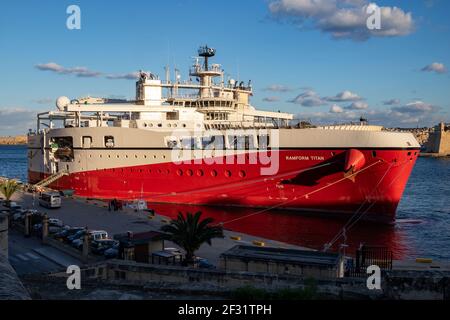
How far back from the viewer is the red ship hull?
2805 cm

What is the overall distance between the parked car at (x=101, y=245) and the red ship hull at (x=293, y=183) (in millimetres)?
12589

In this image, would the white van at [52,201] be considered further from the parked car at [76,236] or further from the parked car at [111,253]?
the parked car at [111,253]

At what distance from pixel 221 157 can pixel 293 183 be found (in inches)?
210

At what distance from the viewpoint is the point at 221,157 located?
3117cm

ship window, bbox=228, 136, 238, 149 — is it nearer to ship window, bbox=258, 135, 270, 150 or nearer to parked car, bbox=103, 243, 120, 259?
ship window, bbox=258, 135, 270, 150

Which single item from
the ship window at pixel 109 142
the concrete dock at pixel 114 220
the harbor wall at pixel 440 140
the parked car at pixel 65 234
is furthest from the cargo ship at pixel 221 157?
the harbor wall at pixel 440 140

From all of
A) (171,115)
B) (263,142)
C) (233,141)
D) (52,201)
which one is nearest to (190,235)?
(263,142)

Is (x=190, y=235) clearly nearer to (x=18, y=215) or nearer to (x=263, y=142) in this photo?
(x=18, y=215)

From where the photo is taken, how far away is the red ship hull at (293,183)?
92.0 ft

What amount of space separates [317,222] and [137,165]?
46.5 feet

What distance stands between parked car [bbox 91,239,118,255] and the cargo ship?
12671mm

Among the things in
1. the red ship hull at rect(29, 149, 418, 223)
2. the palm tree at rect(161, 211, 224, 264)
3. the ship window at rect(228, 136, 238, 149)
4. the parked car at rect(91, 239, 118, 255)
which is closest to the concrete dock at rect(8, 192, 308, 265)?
the palm tree at rect(161, 211, 224, 264)

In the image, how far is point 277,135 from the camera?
29.8m
